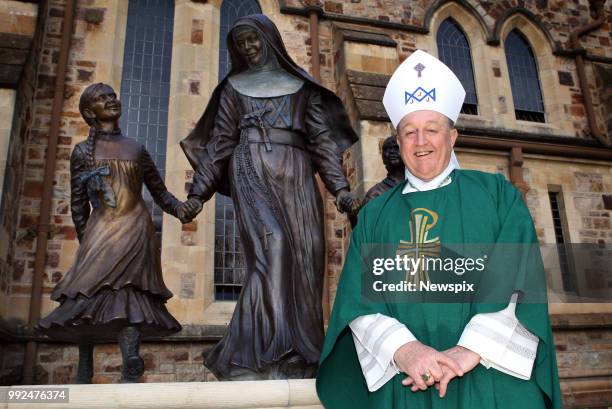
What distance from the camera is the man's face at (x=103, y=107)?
3.82 metres

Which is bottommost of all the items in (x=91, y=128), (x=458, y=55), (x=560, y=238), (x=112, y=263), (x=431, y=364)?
(x=431, y=364)

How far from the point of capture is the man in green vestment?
5.88 feet

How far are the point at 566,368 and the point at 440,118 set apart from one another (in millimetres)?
8244

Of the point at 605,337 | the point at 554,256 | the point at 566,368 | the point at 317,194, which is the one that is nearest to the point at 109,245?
the point at 317,194

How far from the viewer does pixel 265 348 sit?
3.08m

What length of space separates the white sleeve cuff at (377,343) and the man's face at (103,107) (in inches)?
102

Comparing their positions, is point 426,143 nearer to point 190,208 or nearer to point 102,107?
point 190,208

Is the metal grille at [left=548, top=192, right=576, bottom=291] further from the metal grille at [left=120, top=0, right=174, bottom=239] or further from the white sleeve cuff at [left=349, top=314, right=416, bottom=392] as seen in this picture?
the white sleeve cuff at [left=349, top=314, right=416, bottom=392]

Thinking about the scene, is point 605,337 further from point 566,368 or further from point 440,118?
point 440,118

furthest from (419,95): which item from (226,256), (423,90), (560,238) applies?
(560,238)

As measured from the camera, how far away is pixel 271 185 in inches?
138

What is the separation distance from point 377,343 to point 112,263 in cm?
207

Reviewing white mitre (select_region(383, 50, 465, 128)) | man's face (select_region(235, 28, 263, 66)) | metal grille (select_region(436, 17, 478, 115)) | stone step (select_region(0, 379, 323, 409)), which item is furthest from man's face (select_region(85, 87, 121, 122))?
metal grille (select_region(436, 17, 478, 115))

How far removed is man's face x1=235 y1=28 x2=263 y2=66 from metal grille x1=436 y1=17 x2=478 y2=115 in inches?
317
